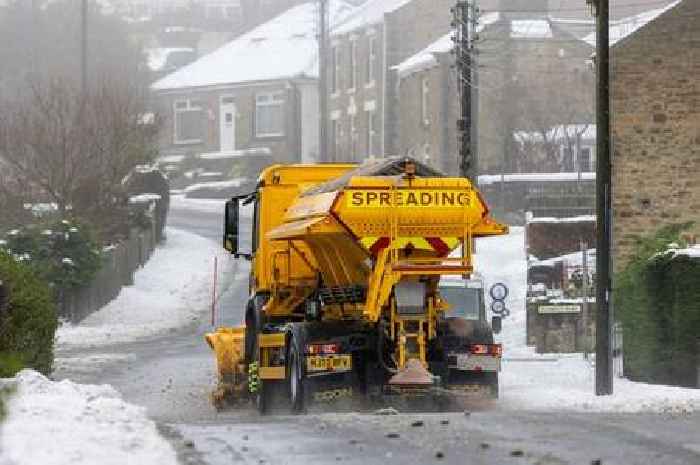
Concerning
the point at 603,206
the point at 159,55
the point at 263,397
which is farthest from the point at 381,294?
the point at 159,55

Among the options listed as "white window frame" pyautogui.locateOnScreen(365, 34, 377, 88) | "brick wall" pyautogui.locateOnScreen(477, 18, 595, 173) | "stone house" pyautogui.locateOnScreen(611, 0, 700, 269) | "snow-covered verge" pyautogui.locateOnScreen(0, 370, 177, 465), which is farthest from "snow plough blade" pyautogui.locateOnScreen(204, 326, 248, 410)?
"white window frame" pyautogui.locateOnScreen(365, 34, 377, 88)

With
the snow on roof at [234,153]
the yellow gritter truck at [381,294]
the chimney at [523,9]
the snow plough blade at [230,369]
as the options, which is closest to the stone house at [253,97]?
the snow on roof at [234,153]

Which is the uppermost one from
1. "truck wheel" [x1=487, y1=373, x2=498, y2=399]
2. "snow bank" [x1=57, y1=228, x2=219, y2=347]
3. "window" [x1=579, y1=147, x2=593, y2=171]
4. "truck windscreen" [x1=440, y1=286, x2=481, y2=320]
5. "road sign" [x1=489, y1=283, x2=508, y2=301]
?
"window" [x1=579, y1=147, x2=593, y2=171]

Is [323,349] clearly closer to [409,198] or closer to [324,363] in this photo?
[324,363]

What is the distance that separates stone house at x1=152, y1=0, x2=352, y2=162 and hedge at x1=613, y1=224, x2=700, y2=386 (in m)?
55.2

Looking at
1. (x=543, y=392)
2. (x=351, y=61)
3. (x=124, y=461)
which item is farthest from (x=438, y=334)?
(x=351, y=61)

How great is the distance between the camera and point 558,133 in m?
64.4

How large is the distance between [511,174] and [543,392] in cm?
3556

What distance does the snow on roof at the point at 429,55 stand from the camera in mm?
66188

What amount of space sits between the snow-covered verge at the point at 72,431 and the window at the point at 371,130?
58.3m

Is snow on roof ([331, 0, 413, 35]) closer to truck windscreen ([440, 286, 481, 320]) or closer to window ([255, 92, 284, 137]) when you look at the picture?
window ([255, 92, 284, 137])

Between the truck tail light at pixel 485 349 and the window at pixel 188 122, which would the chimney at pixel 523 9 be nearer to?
the window at pixel 188 122

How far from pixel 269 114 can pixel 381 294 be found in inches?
2601

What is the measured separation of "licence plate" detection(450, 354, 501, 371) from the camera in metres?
22.1
